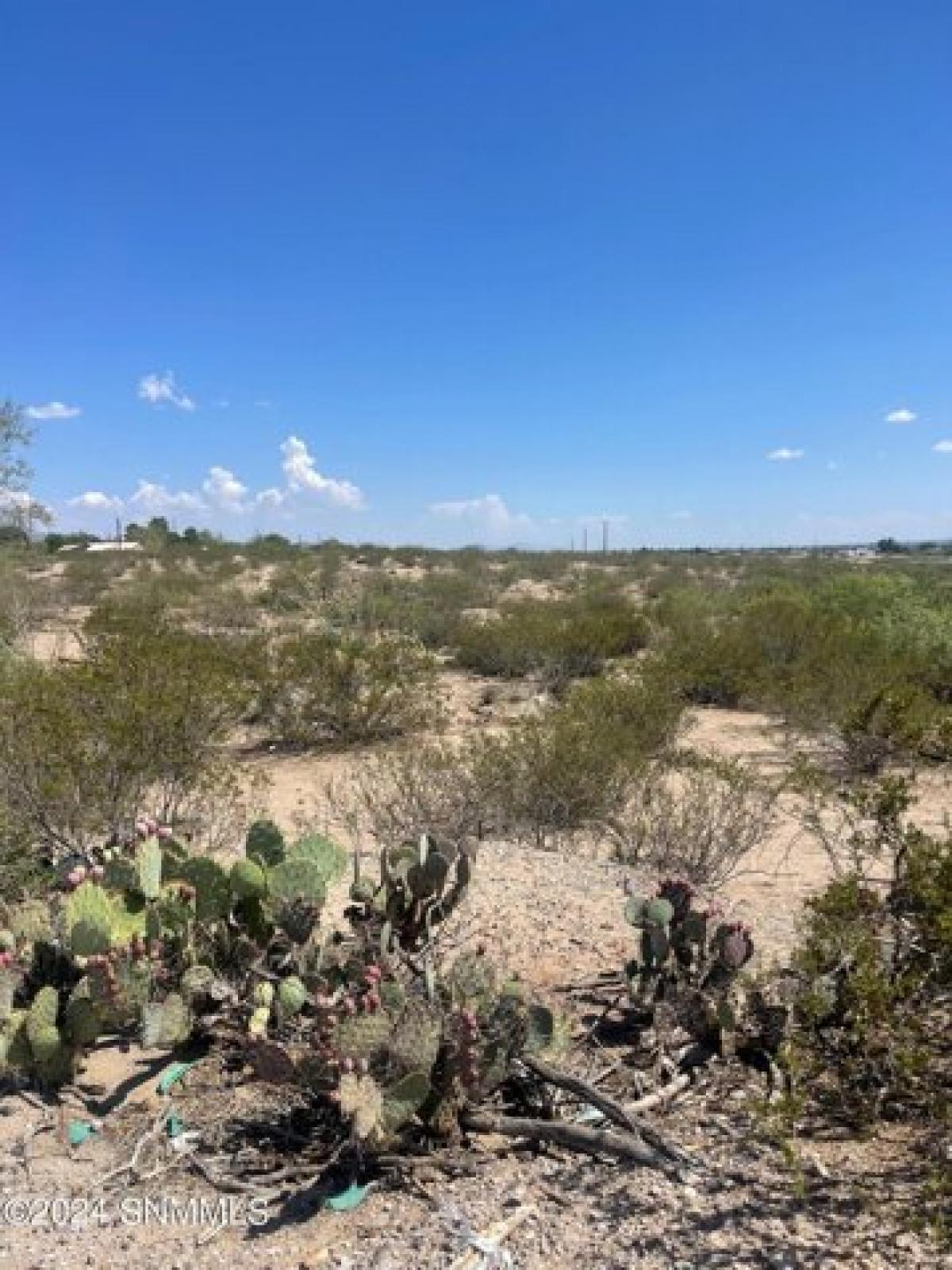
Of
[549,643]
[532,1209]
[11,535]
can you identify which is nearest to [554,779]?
[532,1209]

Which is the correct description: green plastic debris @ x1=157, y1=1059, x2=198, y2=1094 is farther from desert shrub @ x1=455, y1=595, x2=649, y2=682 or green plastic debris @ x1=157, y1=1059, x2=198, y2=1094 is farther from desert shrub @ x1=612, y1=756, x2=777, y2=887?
desert shrub @ x1=455, y1=595, x2=649, y2=682

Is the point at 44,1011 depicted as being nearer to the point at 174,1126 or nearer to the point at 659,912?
the point at 174,1126

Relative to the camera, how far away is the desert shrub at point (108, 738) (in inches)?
248

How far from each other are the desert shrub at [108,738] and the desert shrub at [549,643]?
722cm

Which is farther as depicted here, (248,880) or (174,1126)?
(248,880)

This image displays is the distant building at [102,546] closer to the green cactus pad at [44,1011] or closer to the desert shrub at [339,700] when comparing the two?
the desert shrub at [339,700]

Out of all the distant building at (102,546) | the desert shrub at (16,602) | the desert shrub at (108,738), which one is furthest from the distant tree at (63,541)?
the desert shrub at (108,738)

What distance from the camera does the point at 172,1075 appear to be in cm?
340

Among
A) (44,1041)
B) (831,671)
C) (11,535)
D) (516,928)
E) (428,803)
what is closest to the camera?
(44,1041)

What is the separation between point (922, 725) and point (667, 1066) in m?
7.10

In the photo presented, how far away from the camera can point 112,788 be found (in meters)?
6.59

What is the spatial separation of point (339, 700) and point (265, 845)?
7789mm

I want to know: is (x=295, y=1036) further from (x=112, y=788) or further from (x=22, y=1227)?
(x=112, y=788)

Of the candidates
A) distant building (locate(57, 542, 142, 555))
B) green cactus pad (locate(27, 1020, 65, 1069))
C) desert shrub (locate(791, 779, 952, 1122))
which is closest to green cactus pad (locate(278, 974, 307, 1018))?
green cactus pad (locate(27, 1020, 65, 1069))
